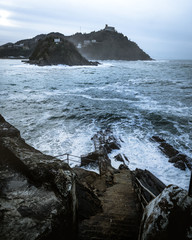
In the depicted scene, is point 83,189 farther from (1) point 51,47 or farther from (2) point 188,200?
(1) point 51,47

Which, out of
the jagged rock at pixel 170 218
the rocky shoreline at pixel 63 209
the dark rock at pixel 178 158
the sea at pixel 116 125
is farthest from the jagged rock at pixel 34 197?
the dark rock at pixel 178 158

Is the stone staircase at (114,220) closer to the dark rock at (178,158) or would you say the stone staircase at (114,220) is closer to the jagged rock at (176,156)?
the jagged rock at (176,156)

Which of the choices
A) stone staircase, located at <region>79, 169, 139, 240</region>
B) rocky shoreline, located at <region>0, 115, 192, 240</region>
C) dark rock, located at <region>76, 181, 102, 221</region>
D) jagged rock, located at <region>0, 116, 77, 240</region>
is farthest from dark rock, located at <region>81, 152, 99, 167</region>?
jagged rock, located at <region>0, 116, 77, 240</region>

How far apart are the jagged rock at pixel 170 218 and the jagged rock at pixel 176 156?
9.64 meters

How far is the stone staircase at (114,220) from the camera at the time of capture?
13.2ft

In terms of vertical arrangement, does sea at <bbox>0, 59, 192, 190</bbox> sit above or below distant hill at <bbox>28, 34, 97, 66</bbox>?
below

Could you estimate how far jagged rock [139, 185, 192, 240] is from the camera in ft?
8.64

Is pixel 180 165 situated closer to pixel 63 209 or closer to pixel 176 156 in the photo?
pixel 176 156

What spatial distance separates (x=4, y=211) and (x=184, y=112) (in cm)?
2405

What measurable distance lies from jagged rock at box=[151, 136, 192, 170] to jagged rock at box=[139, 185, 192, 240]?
9637mm

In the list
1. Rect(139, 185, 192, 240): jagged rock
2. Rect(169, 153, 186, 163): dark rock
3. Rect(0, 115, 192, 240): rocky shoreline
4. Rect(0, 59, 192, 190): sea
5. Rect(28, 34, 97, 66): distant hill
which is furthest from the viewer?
Rect(28, 34, 97, 66): distant hill

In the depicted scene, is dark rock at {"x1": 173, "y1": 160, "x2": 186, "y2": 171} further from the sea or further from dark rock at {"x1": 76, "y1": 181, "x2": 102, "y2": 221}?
dark rock at {"x1": 76, "y1": 181, "x2": 102, "y2": 221}

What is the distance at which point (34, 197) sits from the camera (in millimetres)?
3369

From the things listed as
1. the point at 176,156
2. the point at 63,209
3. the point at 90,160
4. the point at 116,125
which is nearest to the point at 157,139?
the point at 176,156
